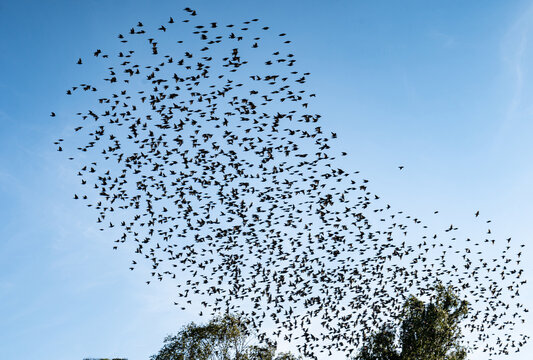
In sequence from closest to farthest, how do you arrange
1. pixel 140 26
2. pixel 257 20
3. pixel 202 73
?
pixel 257 20
pixel 140 26
pixel 202 73

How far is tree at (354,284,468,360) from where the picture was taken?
36.2 meters

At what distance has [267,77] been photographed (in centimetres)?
2178

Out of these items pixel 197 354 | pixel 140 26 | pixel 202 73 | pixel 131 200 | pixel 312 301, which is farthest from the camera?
pixel 197 354

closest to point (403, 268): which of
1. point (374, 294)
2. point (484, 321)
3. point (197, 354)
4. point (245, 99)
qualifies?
point (374, 294)

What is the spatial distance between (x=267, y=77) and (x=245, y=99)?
1.99 meters

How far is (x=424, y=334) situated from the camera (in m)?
36.7

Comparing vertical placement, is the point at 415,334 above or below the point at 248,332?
below

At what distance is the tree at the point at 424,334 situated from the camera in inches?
1426

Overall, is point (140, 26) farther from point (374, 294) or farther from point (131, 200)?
point (374, 294)

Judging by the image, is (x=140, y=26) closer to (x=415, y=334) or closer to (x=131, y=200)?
(x=131, y=200)

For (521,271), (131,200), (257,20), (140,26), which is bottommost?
(521,271)

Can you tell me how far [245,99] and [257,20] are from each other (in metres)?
5.76

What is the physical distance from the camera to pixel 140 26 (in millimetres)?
20234

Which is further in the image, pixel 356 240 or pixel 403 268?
pixel 403 268
